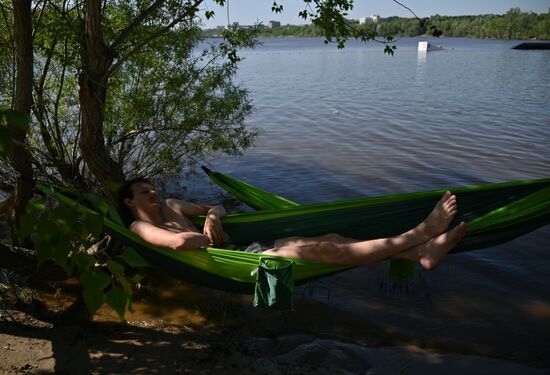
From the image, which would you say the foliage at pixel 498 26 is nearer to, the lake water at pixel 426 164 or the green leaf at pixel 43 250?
the lake water at pixel 426 164

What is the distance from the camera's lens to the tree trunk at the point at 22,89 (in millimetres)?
3143

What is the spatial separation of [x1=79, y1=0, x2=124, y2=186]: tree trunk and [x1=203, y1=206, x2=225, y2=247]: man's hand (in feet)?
2.37

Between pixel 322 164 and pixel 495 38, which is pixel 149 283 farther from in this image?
pixel 495 38

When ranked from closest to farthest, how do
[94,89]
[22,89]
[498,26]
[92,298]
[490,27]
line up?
[92,298], [94,89], [22,89], [498,26], [490,27]

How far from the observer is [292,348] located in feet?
9.80

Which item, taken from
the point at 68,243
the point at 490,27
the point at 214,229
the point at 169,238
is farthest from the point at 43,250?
the point at 490,27

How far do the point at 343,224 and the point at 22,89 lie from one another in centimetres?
237

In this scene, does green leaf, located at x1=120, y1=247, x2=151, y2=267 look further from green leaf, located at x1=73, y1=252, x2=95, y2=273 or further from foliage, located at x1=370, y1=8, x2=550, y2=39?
foliage, located at x1=370, y1=8, x2=550, y2=39

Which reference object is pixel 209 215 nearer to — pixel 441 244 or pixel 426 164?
pixel 441 244

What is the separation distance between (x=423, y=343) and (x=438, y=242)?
79cm

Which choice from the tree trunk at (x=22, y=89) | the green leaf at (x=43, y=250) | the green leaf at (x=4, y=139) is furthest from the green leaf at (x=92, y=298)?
the tree trunk at (x=22, y=89)

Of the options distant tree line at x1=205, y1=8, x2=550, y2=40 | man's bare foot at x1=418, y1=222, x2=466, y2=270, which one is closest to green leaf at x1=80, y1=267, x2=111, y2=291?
man's bare foot at x1=418, y1=222, x2=466, y2=270

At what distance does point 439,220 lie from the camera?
287cm

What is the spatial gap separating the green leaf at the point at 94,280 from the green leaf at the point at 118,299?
0.02 m
